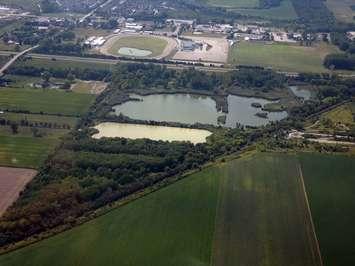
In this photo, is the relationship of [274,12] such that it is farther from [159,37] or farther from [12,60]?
[12,60]

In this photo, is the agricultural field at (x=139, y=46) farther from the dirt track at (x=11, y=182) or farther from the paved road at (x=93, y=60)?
the dirt track at (x=11, y=182)

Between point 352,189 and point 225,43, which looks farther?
point 225,43

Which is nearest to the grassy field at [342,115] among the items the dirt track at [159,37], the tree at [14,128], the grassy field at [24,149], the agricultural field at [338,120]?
the agricultural field at [338,120]

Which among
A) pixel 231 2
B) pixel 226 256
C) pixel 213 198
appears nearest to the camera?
pixel 226 256

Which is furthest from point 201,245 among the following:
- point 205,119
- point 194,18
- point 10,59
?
→ point 194,18

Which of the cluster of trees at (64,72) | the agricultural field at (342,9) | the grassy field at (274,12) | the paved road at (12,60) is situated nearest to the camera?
the cluster of trees at (64,72)

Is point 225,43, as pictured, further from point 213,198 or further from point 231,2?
point 213,198

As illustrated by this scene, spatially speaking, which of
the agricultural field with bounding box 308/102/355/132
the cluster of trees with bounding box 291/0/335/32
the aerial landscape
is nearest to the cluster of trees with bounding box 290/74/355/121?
the aerial landscape

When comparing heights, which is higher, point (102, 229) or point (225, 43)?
point (225, 43)
